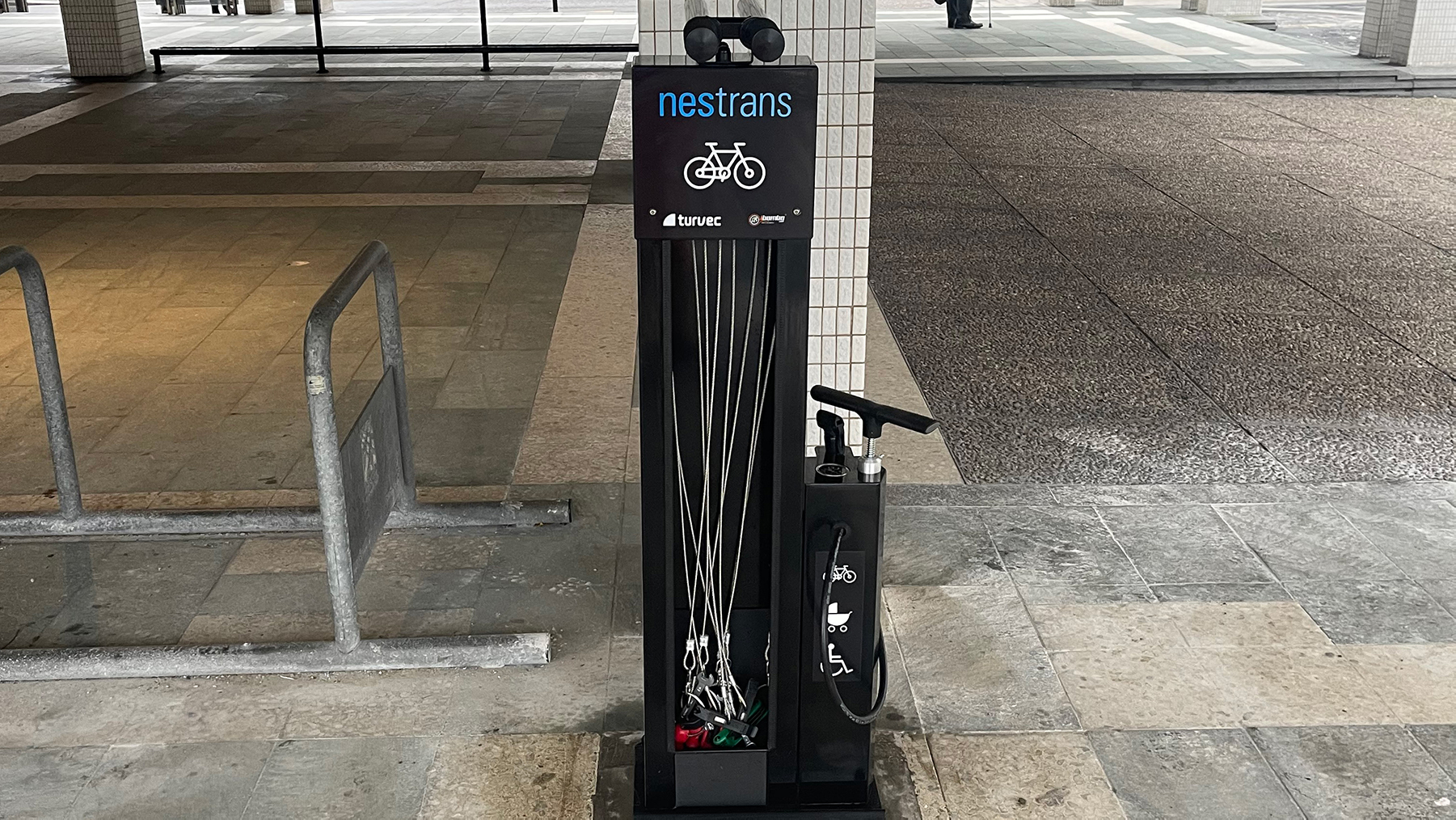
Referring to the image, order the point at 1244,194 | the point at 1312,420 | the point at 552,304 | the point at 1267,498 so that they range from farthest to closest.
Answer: the point at 1244,194 < the point at 552,304 < the point at 1312,420 < the point at 1267,498

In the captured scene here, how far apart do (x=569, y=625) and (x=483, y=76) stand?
12376 millimetres

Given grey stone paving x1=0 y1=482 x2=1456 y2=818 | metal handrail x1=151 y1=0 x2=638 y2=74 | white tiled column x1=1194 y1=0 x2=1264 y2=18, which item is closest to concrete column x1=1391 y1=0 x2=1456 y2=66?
white tiled column x1=1194 y1=0 x2=1264 y2=18

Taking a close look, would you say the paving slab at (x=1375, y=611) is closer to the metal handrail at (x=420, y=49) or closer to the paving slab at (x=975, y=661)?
the paving slab at (x=975, y=661)

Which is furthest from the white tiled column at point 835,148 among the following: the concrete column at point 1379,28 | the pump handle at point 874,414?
the concrete column at point 1379,28

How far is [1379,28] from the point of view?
15.2 m

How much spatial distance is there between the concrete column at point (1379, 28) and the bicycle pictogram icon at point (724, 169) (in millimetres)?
15373

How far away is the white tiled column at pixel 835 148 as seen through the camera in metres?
3.50

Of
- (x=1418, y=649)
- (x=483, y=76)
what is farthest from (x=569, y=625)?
(x=483, y=76)

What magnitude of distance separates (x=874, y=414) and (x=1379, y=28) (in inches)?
611

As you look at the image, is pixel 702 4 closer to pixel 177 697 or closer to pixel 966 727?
pixel 966 727

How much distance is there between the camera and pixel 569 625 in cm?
349

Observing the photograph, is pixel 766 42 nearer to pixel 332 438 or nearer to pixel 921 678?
pixel 332 438

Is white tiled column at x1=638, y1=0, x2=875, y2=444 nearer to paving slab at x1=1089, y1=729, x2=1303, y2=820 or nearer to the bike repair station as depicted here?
the bike repair station

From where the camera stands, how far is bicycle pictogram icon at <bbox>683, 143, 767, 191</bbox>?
218 centimetres
